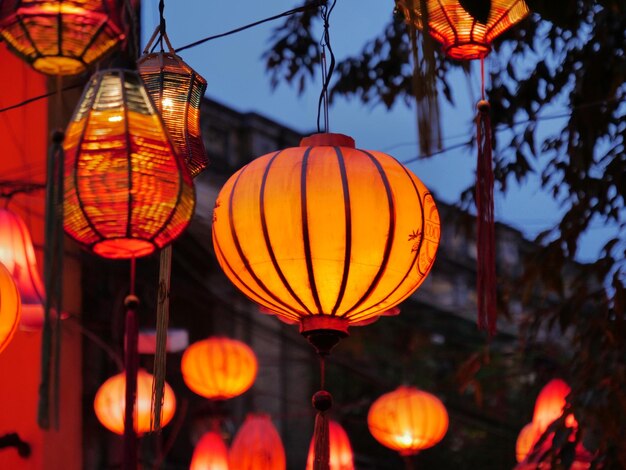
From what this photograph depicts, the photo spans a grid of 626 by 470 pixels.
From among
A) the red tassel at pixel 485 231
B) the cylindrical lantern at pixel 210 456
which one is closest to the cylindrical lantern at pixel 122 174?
the red tassel at pixel 485 231

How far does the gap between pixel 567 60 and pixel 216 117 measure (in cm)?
529

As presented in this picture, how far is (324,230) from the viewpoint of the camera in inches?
130

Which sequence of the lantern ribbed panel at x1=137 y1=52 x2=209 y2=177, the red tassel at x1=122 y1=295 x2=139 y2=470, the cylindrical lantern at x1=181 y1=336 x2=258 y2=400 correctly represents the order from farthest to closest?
the cylindrical lantern at x1=181 y1=336 x2=258 y2=400, the lantern ribbed panel at x1=137 y1=52 x2=209 y2=177, the red tassel at x1=122 y1=295 x2=139 y2=470

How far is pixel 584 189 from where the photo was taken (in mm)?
4793

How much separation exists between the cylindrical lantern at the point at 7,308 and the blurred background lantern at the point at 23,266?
1.74ft

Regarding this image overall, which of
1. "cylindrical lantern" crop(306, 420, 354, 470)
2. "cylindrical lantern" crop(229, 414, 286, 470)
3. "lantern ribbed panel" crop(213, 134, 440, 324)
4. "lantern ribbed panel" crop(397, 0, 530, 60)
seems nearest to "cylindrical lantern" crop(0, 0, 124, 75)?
"lantern ribbed panel" crop(213, 134, 440, 324)

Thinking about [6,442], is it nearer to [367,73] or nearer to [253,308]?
[367,73]

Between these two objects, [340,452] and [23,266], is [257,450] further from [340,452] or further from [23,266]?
[23,266]

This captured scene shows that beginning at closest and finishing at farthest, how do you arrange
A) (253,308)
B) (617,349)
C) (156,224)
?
(156,224), (617,349), (253,308)

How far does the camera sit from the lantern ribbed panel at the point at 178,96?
3291 mm

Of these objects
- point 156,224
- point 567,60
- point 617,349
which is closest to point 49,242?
point 156,224

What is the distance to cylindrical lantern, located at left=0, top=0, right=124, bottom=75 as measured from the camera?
2.47 metres

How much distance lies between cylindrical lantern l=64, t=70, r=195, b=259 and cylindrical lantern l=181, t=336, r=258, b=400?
4.31 meters

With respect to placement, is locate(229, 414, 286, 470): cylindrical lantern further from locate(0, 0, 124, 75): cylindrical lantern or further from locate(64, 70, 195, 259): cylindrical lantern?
locate(0, 0, 124, 75): cylindrical lantern
